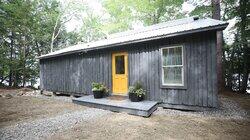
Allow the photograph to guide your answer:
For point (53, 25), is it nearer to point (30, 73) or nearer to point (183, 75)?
point (30, 73)

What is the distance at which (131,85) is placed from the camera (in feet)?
30.6

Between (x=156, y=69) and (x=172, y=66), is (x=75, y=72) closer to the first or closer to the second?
(x=156, y=69)

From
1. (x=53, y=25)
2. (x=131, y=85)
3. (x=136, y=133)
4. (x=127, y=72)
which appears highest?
(x=53, y=25)

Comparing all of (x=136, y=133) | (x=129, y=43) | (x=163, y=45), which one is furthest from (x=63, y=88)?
(x=136, y=133)

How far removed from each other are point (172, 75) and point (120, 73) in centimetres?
292

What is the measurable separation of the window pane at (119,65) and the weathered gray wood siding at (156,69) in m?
0.41

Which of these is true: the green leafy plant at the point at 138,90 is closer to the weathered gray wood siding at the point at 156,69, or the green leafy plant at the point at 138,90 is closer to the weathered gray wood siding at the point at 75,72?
the weathered gray wood siding at the point at 156,69

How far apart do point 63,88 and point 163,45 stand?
8104 millimetres

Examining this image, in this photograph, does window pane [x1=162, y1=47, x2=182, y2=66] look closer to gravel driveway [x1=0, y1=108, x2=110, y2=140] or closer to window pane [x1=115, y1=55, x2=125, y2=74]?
window pane [x1=115, y1=55, x2=125, y2=74]

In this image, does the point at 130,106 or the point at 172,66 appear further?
the point at 172,66

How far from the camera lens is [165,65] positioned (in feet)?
26.8

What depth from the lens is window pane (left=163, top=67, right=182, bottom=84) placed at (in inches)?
307

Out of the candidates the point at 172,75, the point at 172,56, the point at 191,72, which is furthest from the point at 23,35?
the point at 191,72

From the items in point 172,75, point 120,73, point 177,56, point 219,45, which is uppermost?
point 219,45
